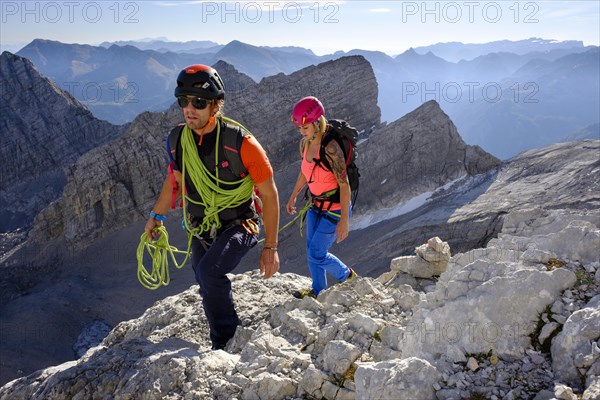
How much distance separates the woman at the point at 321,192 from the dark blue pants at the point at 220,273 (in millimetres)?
1511

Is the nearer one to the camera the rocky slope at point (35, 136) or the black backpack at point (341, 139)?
the black backpack at point (341, 139)

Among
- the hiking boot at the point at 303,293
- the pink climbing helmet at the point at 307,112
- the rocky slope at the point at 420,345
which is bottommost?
the hiking boot at the point at 303,293

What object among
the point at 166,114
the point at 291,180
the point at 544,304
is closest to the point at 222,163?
the point at 544,304

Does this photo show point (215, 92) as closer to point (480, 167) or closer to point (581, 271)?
point (581, 271)

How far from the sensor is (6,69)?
6316cm

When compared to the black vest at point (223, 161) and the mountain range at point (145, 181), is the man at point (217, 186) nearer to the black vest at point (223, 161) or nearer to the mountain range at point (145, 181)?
the black vest at point (223, 161)

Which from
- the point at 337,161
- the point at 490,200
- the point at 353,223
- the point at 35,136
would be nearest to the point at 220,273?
the point at 337,161

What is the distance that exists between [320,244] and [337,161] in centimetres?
136

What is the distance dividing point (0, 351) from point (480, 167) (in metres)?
33.3

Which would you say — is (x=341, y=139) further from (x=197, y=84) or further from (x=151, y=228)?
(x=151, y=228)

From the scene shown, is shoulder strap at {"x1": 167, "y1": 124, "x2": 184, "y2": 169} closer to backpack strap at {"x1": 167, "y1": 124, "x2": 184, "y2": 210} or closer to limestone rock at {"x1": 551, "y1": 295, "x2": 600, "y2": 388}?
backpack strap at {"x1": 167, "y1": 124, "x2": 184, "y2": 210}

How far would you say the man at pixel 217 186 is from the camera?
5113 mm

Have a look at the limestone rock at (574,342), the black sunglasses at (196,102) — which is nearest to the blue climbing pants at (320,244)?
the black sunglasses at (196,102)

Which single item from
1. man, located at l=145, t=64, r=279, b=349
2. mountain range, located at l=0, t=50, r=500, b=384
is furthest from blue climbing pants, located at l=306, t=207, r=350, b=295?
mountain range, located at l=0, t=50, r=500, b=384
